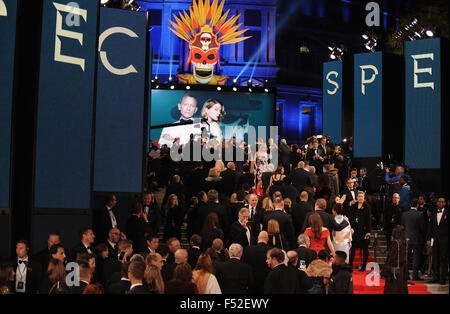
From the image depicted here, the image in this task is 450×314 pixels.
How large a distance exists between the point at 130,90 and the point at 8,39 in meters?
2.96

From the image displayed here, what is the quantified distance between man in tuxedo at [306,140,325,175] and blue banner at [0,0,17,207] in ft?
39.2

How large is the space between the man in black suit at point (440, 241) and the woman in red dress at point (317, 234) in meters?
3.13

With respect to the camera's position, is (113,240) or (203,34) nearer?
(113,240)

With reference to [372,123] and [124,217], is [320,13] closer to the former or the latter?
[372,123]

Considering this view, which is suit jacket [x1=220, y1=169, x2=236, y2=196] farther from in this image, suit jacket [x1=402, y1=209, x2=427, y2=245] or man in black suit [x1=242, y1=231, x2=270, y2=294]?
man in black suit [x1=242, y1=231, x2=270, y2=294]

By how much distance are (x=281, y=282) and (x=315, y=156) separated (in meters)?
12.9

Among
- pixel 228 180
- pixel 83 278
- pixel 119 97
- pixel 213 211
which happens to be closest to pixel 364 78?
pixel 228 180

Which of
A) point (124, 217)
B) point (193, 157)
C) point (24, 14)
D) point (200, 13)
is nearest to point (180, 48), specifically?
point (200, 13)

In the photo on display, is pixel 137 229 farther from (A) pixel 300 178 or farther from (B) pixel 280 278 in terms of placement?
(A) pixel 300 178

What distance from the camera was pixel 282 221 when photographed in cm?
1200

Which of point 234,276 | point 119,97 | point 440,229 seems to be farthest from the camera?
point 440,229

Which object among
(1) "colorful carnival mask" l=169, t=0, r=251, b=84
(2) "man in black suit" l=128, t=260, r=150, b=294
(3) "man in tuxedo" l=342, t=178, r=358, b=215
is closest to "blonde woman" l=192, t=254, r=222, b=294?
(2) "man in black suit" l=128, t=260, r=150, b=294

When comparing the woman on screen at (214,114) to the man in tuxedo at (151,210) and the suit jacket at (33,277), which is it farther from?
the suit jacket at (33,277)

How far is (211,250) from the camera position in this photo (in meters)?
9.78
